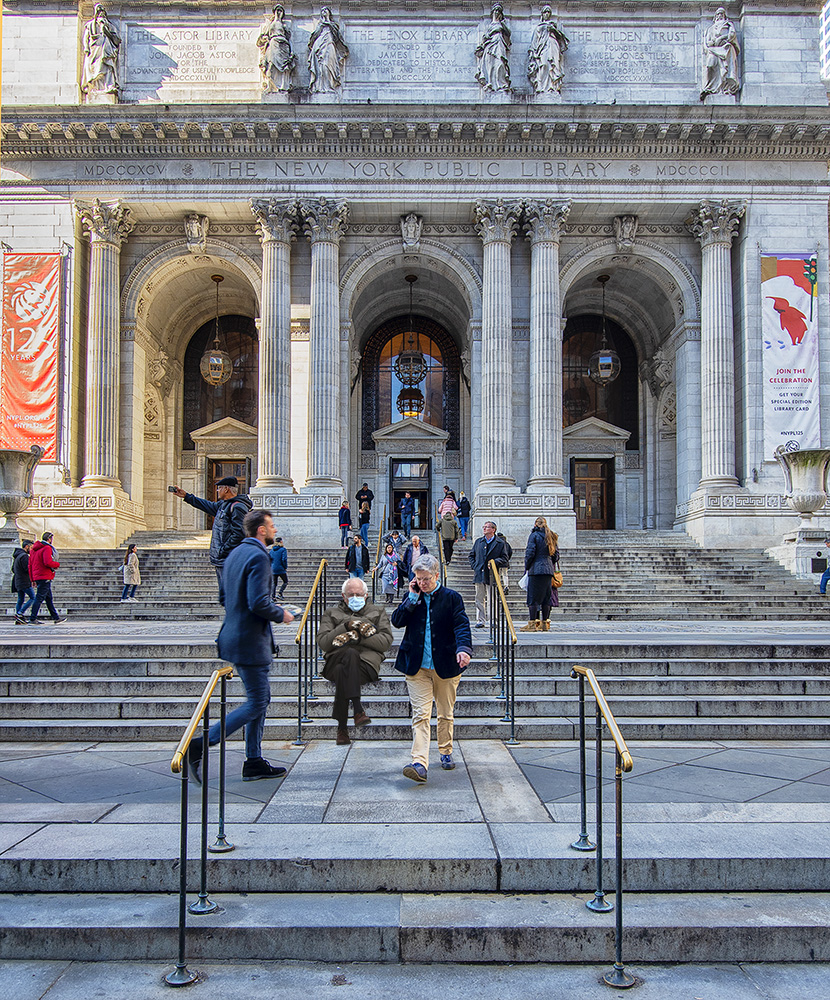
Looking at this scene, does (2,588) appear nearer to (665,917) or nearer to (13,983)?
(13,983)

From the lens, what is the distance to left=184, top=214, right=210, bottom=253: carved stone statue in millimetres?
25812

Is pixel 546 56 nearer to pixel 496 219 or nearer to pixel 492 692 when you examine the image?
pixel 496 219

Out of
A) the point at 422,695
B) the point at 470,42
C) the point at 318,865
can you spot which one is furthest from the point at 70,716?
the point at 470,42

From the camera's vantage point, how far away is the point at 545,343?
2503 centimetres

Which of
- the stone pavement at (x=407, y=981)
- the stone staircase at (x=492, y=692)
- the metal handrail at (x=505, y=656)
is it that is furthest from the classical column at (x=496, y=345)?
the stone pavement at (x=407, y=981)

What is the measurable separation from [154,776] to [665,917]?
4127mm

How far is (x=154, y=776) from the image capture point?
6.74 metres

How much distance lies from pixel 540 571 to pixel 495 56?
1889cm

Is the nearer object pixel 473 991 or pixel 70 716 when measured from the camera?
pixel 473 991

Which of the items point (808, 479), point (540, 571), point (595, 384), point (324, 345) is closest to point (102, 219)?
point (324, 345)

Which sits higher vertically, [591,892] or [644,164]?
[644,164]

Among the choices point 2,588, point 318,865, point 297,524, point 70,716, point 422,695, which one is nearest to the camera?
point 318,865

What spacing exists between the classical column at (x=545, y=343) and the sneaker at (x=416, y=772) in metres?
18.7

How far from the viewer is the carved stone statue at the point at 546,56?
2477cm
